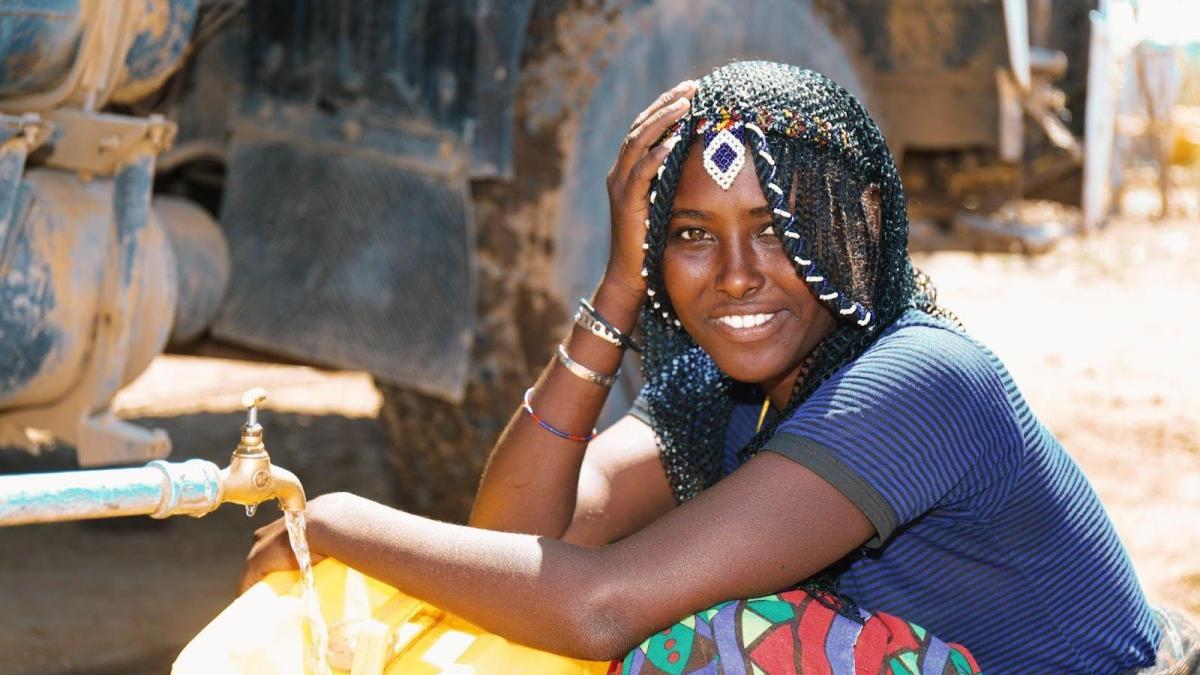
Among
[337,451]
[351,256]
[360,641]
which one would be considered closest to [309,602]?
[360,641]

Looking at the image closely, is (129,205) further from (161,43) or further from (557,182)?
(557,182)

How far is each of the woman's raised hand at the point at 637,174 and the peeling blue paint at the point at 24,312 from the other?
82 cm

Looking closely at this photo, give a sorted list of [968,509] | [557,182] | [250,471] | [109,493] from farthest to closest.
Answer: [557,182] → [968,509] → [250,471] → [109,493]

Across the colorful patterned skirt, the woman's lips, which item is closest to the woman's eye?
the woman's lips

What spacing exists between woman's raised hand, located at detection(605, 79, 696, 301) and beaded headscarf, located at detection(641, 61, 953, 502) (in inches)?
0.7

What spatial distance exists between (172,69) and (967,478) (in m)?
1.38

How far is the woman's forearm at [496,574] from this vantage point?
1524mm

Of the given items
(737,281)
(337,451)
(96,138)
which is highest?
(96,138)

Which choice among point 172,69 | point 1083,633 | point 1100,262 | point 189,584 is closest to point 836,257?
point 1083,633

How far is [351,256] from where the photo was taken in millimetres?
2645

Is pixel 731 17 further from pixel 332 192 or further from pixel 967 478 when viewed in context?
pixel 967 478

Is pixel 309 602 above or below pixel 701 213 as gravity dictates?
below

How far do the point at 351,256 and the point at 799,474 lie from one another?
4.35 ft

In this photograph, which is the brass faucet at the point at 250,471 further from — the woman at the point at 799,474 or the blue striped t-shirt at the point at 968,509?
the blue striped t-shirt at the point at 968,509
